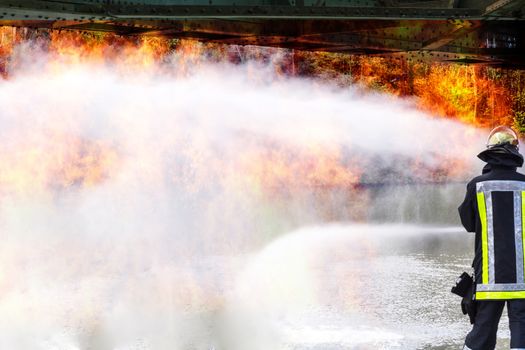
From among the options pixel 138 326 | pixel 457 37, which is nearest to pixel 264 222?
pixel 457 37

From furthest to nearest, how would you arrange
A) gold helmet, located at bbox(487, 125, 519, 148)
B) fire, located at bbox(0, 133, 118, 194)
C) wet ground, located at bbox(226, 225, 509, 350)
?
1. fire, located at bbox(0, 133, 118, 194)
2. wet ground, located at bbox(226, 225, 509, 350)
3. gold helmet, located at bbox(487, 125, 519, 148)

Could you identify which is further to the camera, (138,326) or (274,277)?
(274,277)

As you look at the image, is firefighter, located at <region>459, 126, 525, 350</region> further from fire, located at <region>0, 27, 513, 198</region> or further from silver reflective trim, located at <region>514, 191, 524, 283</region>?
fire, located at <region>0, 27, 513, 198</region>

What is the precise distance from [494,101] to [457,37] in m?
27.0

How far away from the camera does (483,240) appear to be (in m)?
4.79

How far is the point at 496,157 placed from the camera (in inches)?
190

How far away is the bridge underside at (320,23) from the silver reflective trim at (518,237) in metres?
3.09

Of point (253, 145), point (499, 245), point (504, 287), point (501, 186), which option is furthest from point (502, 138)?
point (253, 145)

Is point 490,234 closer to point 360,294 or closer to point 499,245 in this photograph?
point 499,245

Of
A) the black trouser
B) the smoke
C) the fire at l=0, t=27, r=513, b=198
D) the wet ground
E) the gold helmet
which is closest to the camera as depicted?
the black trouser

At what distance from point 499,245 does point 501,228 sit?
114 millimetres

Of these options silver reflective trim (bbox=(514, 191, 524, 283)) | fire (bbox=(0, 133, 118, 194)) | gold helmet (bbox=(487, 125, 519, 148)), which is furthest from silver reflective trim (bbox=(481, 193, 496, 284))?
fire (bbox=(0, 133, 118, 194))

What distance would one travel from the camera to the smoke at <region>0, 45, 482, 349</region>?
292 inches

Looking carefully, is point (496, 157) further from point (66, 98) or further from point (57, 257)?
point (66, 98)
